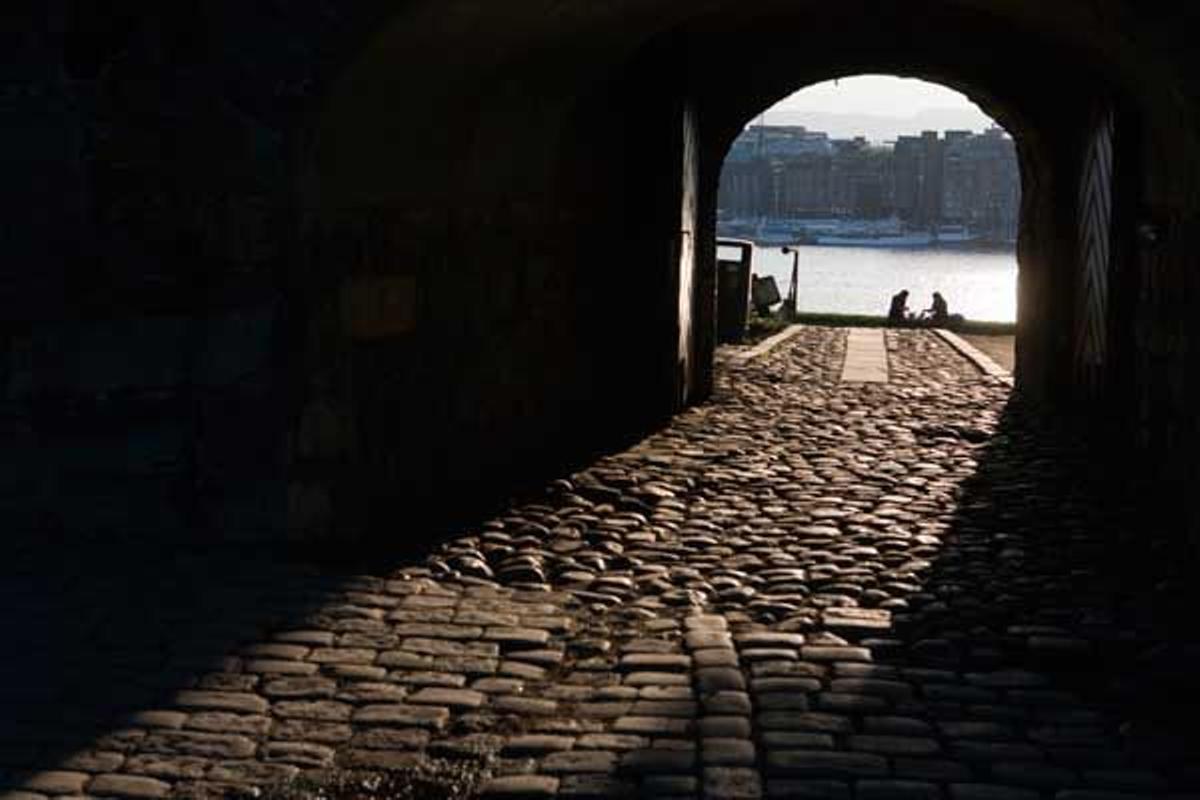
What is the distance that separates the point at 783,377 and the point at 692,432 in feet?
12.3

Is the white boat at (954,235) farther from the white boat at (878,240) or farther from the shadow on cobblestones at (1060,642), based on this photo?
the shadow on cobblestones at (1060,642)

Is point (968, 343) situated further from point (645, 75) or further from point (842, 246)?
point (842, 246)

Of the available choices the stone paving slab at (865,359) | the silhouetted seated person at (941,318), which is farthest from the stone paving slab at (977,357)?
the silhouetted seated person at (941,318)

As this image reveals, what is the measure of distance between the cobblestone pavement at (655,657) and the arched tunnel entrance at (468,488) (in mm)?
20

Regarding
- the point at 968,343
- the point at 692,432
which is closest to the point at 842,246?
the point at 968,343

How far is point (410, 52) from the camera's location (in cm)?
598

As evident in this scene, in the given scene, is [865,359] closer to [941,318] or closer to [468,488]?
[468,488]

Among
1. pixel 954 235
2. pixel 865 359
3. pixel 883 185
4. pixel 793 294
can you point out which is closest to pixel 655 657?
pixel 865 359

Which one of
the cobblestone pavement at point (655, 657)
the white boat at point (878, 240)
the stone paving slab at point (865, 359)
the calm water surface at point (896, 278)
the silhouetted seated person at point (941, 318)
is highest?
the cobblestone pavement at point (655, 657)

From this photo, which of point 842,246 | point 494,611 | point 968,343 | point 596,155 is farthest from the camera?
point 842,246

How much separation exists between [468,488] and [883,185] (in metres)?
168

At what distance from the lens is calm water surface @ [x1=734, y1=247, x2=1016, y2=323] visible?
3457 inches

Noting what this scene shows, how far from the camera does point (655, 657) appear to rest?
16.0ft

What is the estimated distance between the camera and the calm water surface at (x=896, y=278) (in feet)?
288
